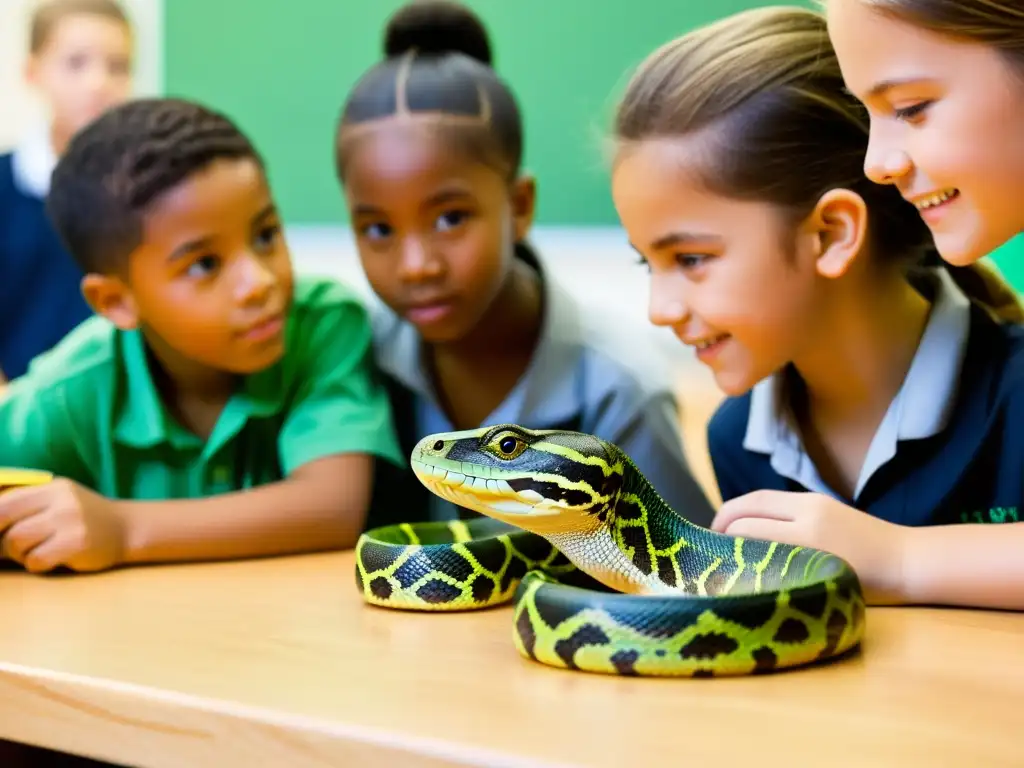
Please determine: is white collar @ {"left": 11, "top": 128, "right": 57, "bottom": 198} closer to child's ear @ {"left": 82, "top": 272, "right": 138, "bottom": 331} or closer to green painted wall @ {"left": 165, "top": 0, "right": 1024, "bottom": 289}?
green painted wall @ {"left": 165, "top": 0, "right": 1024, "bottom": 289}

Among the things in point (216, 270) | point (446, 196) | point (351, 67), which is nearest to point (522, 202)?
point (446, 196)

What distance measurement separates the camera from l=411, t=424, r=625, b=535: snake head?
0.86 metres

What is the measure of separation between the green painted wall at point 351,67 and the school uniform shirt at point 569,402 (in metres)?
0.40

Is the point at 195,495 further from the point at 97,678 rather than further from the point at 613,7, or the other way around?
the point at 613,7

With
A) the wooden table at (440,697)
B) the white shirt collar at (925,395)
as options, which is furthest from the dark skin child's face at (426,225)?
the wooden table at (440,697)

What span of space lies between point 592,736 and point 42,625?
1.79 ft

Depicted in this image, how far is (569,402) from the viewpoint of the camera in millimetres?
1518

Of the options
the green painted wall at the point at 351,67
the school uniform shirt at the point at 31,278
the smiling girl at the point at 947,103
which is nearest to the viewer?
the smiling girl at the point at 947,103

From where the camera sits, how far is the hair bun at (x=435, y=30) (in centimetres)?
161

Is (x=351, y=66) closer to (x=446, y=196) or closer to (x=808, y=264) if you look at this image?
(x=446, y=196)

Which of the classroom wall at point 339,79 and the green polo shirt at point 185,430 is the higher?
the classroom wall at point 339,79

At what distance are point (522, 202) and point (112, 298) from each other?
1.84 feet

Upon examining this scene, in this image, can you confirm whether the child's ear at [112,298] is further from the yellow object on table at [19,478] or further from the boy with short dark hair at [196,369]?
the yellow object on table at [19,478]

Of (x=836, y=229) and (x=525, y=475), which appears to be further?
(x=836, y=229)
